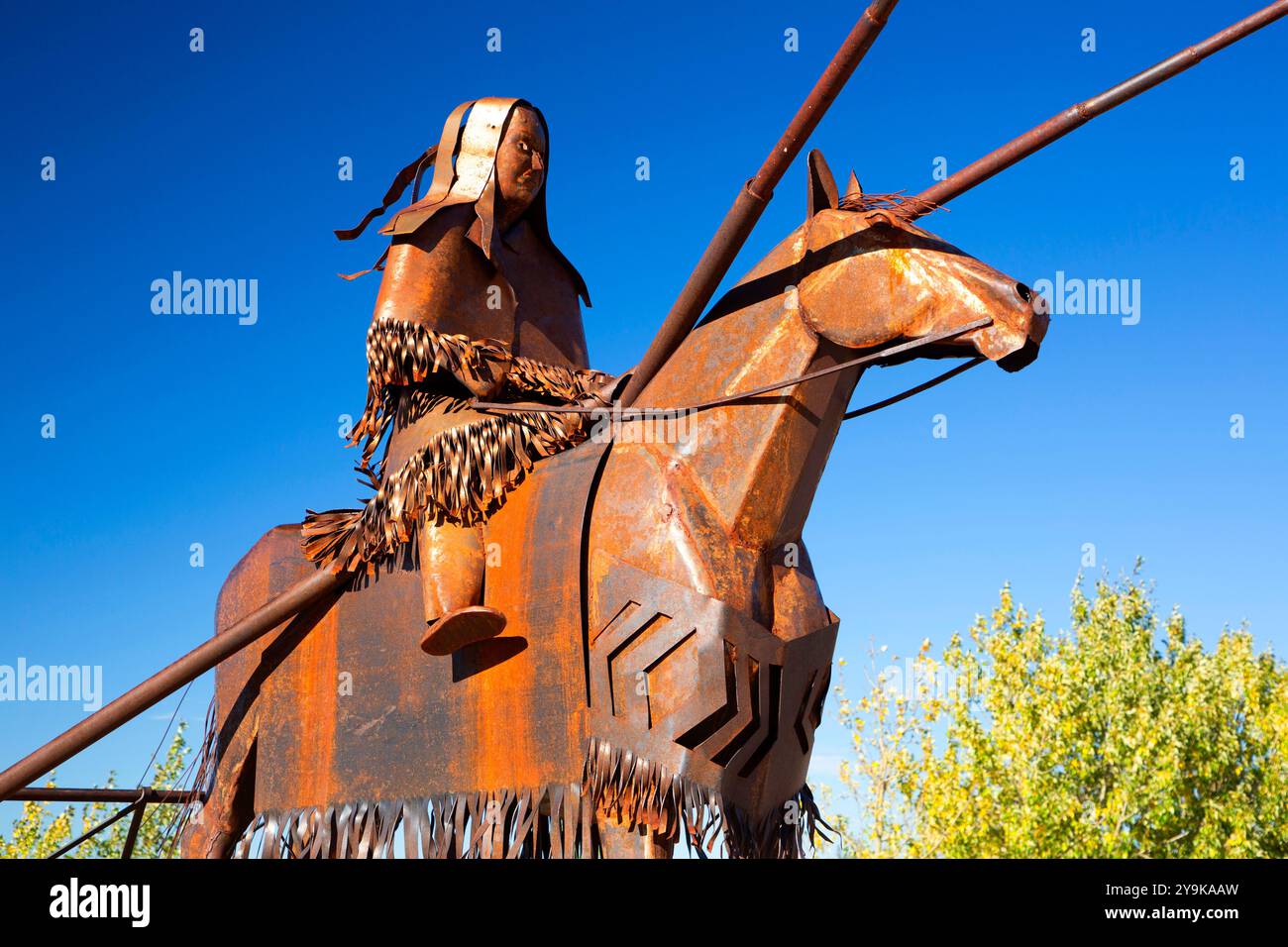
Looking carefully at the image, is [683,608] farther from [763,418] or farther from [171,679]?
[171,679]

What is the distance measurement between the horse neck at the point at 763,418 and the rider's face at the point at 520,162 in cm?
185

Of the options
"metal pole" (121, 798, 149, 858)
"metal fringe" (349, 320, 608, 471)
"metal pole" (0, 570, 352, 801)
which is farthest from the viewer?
"metal pole" (121, 798, 149, 858)

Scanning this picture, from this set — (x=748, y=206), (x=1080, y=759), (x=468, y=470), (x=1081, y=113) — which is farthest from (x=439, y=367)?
(x=1080, y=759)

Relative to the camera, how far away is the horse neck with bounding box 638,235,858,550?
5.89m

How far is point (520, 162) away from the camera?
7473 mm

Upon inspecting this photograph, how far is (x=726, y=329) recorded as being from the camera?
20.5ft

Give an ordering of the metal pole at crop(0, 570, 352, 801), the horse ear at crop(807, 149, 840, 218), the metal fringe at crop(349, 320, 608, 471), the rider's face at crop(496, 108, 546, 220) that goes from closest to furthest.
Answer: the horse ear at crop(807, 149, 840, 218)
the metal fringe at crop(349, 320, 608, 471)
the metal pole at crop(0, 570, 352, 801)
the rider's face at crop(496, 108, 546, 220)

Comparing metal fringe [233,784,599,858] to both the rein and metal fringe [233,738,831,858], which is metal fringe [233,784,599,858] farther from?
the rein

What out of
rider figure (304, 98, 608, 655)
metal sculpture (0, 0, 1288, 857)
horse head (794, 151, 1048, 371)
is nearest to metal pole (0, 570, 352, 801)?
metal sculpture (0, 0, 1288, 857)

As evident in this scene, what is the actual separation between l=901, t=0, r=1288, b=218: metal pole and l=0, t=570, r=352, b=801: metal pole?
3612mm

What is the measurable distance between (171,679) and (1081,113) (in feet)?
17.7

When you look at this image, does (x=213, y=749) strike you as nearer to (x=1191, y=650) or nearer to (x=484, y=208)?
(x=484, y=208)

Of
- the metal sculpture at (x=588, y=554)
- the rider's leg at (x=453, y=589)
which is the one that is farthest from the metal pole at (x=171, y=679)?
the rider's leg at (x=453, y=589)

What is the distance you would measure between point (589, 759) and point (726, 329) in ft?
6.69
